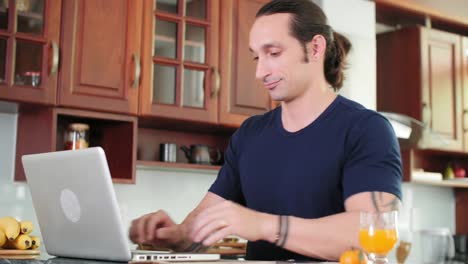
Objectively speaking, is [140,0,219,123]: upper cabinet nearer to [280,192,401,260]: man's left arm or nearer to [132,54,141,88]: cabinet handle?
[132,54,141,88]: cabinet handle

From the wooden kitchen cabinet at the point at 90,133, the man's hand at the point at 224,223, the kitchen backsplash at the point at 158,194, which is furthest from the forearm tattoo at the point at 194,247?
the kitchen backsplash at the point at 158,194

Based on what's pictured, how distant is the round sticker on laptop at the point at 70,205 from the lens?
1.78 m

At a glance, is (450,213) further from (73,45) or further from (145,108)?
(73,45)

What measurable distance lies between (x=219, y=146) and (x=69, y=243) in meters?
2.21

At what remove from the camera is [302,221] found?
1758 mm

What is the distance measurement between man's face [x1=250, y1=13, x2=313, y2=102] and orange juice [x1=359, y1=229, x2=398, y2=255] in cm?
60

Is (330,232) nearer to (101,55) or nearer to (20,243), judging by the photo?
(20,243)

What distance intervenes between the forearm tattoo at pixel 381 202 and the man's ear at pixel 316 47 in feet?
1.73

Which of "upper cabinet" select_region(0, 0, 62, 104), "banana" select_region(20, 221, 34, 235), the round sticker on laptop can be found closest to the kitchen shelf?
"upper cabinet" select_region(0, 0, 62, 104)

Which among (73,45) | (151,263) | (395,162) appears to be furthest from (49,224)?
(73,45)

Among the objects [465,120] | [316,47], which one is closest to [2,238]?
[316,47]

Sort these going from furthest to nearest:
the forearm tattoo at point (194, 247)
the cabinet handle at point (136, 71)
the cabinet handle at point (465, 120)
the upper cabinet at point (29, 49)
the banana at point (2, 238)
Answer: the cabinet handle at point (465, 120), the cabinet handle at point (136, 71), the upper cabinet at point (29, 49), the banana at point (2, 238), the forearm tattoo at point (194, 247)

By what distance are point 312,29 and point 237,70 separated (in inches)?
63.6

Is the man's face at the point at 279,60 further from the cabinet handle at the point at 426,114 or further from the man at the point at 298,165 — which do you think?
the cabinet handle at the point at 426,114
